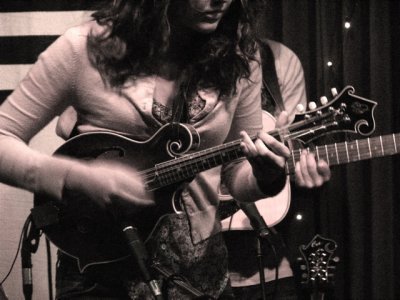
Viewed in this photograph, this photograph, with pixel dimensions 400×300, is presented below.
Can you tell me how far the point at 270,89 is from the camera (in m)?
2.64

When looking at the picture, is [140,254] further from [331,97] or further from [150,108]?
Answer: [331,97]

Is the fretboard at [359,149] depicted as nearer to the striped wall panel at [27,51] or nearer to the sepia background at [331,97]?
the sepia background at [331,97]

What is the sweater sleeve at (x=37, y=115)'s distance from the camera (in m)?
1.68

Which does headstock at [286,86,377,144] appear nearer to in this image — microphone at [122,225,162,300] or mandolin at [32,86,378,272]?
mandolin at [32,86,378,272]

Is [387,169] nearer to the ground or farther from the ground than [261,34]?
nearer to the ground

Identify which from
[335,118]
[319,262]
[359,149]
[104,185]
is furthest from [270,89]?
[104,185]

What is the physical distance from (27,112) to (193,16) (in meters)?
0.46

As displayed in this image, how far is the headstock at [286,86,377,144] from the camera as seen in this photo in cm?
182

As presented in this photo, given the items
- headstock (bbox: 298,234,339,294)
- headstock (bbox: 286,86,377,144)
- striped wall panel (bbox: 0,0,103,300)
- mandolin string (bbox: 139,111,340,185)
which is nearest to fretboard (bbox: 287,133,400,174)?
headstock (bbox: 286,86,377,144)

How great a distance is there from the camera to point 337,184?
2.89 metres

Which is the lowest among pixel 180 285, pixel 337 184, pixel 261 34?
pixel 337 184

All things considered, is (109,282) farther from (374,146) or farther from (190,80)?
(374,146)

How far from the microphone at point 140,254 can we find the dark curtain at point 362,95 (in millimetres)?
1309

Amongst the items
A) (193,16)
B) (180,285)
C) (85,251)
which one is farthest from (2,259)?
(193,16)
